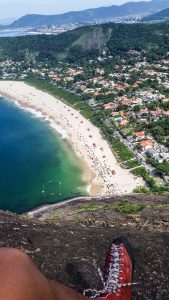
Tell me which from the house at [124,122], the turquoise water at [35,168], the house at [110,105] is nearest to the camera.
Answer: the turquoise water at [35,168]

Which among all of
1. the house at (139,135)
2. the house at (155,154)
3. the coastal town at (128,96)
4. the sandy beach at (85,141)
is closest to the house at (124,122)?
the coastal town at (128,96)

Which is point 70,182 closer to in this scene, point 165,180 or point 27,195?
point 27,195

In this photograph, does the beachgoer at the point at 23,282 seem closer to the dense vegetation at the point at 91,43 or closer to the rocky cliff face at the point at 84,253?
the rocky cliff face at the point at 84,253

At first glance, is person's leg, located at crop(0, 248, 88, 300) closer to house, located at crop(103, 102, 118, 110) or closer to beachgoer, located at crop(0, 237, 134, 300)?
beachgoer, located at crop(0, 237, 134, 300)

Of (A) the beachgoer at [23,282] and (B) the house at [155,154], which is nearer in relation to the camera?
(A) the beachgoer at [23,282]

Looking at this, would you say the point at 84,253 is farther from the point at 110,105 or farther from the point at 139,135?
the point at 110,105

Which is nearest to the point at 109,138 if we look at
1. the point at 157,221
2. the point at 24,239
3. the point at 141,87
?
the point at 141,87

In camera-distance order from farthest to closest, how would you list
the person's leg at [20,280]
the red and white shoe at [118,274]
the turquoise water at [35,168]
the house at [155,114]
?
1. the house at [155,114]
2. the turquoise water at [35,168]
3. the red and white shoe at [118,274]
4. the person's leg at [20,280]
